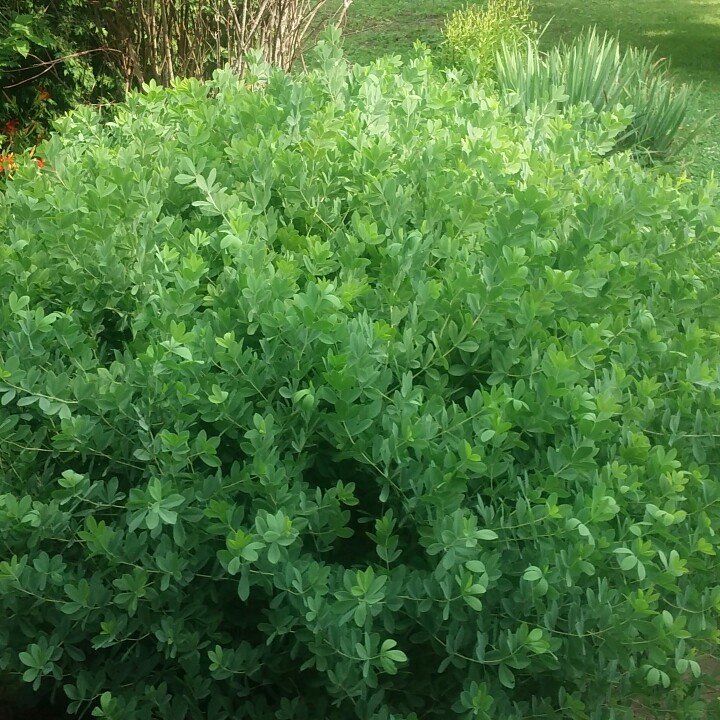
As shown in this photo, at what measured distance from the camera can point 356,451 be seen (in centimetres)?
179

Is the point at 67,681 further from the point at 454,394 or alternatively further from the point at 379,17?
the point at 379,17

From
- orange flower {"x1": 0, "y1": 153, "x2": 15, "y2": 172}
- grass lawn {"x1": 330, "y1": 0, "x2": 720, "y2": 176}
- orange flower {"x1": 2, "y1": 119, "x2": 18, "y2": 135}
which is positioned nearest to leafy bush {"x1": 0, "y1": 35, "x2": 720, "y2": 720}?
orange flower {"x1": 0, "y1": 153, "x2": 15, "y2": 172}

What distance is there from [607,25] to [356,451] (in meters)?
10.1

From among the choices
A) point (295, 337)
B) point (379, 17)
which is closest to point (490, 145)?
point (295, 337)

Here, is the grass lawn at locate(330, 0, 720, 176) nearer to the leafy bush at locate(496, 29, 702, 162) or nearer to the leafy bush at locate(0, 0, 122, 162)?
the leafy bush at locate(496, 29, 702, 162)

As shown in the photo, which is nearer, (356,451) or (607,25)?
(356,451)

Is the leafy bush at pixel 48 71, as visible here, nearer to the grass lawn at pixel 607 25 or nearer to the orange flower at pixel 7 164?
the orange flower at pixel 7 164

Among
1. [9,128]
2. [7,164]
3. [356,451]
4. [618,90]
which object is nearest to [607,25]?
[618,90]

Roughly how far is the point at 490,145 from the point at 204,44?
182 inches

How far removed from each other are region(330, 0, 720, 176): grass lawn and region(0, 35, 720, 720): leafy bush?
6547 mm

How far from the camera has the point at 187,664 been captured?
1.89 metres

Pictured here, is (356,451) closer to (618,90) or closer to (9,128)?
(618,90)

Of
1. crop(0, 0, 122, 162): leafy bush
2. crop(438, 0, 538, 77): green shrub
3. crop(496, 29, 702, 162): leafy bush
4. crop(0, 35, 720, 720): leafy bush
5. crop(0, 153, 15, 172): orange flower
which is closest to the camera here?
crop(0, 35, 720, 720): leafy bush

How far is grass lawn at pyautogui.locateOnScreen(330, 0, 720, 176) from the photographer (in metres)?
9.20
